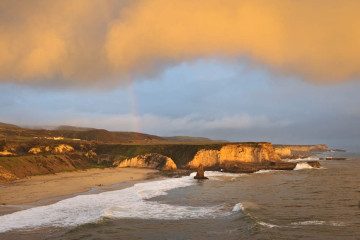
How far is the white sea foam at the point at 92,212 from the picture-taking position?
20.2m

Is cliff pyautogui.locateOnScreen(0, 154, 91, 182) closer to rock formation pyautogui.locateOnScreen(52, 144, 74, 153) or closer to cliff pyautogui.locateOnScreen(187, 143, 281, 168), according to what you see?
rock formation pyautogui.locateOnScreen(52, 144, 74, 153)

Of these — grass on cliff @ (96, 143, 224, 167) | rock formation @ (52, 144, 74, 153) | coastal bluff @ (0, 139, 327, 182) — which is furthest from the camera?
grass on cliff @ (96, 143, 224, 167)

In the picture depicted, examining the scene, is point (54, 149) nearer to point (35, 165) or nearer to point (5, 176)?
point (35, 165)

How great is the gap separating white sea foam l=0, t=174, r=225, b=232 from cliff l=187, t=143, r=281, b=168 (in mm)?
43739

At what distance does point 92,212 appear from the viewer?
2397 cm

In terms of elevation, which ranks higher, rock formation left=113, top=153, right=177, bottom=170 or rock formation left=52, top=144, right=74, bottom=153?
rock formation left=52, top=144, right=74, bottom=153

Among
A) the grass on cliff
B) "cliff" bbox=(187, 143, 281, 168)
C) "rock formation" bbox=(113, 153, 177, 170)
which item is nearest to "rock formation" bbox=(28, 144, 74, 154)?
the grass on cliff

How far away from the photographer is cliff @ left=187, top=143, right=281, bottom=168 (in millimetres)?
74750

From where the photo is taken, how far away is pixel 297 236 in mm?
17297

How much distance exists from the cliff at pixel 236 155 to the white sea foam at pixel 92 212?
144 ft

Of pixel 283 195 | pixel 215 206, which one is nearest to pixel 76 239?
pixel 215 206

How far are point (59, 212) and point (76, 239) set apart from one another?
813cm

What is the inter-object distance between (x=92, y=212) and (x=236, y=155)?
61.3 metres

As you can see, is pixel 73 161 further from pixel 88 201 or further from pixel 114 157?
pixel 88 201
